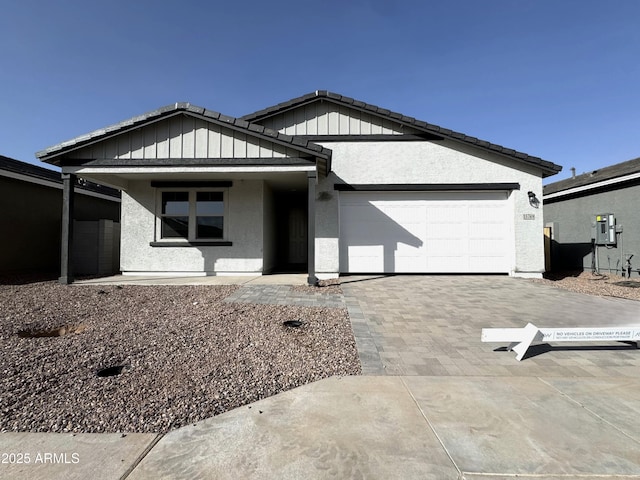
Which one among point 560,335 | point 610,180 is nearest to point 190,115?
point 560,335

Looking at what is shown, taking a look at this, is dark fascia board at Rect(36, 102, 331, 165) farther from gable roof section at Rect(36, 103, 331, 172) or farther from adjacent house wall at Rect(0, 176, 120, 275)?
adjacent house wall at Rect(0, 176, 120, 275)

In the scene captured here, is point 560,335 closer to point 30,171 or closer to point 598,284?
point 598,284

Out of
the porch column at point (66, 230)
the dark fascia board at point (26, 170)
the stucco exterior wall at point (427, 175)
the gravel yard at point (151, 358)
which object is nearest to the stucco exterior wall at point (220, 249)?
the porch column at point (66, 230)

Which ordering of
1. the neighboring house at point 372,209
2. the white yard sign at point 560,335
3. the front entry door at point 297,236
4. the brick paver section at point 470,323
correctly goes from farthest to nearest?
the front entry door at point 297,236 < the neighboring house at point 372,209 < the white yard sign at point 560,335 < the brick paver section at point 470,323

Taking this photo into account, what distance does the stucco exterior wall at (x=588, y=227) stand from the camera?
1027cm

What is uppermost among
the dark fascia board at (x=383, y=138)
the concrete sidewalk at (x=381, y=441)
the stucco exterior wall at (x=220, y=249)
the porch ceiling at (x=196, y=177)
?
the dark fascia board at (x=383, y=138)

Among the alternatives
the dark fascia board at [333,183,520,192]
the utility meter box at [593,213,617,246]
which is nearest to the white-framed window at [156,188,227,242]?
the dark fascia board at [333,183,520,192]

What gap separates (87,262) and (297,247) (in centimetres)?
734

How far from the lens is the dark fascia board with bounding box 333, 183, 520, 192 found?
32.3ft

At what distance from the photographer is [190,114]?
25.2 feet

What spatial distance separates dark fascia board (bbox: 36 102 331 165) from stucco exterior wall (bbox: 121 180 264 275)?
224cm

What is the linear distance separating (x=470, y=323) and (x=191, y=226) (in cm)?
814

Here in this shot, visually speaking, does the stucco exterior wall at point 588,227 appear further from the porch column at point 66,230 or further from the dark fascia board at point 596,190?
the porch column at point 66,230

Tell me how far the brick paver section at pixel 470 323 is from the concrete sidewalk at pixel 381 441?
573 millimetres
